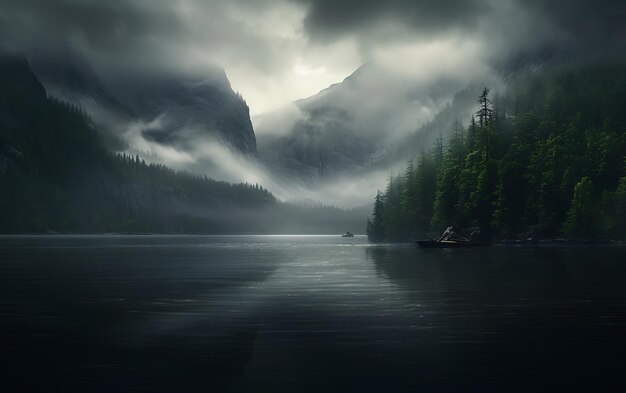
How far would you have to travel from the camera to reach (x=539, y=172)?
459ft

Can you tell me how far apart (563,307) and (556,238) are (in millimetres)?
107289

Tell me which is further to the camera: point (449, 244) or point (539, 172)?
point (539, 172)

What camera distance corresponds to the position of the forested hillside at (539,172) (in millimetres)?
127012

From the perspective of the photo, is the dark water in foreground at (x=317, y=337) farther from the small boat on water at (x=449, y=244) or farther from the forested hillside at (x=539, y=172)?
the forested hillside at (x=539, y=172)

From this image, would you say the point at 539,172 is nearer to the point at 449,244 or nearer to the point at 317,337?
the point at 449,244

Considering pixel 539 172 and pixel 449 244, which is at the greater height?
pixel 539 172

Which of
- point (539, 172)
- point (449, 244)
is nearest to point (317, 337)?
point (449, 244)

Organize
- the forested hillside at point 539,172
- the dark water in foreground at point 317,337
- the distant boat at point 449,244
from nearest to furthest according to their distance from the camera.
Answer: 1. the dark water in foreground at point 317,337
2. the forested hillside at point 539,172
3. the distant boat at point 449,244

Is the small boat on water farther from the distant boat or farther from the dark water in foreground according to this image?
the dark water in foreground

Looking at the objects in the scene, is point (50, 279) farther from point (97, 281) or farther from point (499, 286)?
point (499, 286)

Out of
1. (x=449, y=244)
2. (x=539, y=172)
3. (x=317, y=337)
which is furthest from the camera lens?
(x=539, y=172)

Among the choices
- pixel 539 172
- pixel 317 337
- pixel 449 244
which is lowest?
pixel 317 337

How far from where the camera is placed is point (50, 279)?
54.4m

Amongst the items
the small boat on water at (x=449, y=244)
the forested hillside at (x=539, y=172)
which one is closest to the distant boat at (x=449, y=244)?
the small boat on water at (x=449, y=244)
